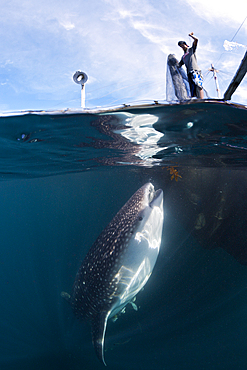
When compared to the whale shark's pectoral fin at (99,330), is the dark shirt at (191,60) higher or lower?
higher

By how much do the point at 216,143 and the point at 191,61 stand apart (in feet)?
11.9

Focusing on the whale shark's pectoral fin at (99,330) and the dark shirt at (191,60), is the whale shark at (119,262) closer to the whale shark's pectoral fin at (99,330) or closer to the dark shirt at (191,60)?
the whale shark's pectoral fin at (99,330)


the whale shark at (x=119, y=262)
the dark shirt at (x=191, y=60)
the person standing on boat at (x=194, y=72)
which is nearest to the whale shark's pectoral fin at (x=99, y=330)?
the whale shark at (x=119, y=262)

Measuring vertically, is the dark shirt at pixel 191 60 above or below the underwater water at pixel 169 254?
above

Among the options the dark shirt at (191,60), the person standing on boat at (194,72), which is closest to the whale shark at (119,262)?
the person standing on boat at (194,72)

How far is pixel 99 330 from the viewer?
13.6 ft

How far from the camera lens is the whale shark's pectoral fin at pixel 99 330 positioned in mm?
3979

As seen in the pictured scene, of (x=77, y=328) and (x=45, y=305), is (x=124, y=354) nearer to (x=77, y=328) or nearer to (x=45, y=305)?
(x=77, y=328)

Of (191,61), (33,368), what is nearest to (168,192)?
(191,61)

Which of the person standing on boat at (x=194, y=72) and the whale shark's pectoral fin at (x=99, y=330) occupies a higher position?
the person standing on boat at (x=194, y=72)

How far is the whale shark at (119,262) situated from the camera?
3916 mm

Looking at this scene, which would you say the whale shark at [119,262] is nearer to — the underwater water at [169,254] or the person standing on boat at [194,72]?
the underwater water at [169,254]

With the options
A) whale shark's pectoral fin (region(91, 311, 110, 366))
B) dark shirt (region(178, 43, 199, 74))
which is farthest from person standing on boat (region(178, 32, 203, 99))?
whale shark's pectoral fin (region(91, 311, 110, 366))

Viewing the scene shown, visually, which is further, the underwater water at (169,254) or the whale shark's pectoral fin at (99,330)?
the underwater water at (169,254)
